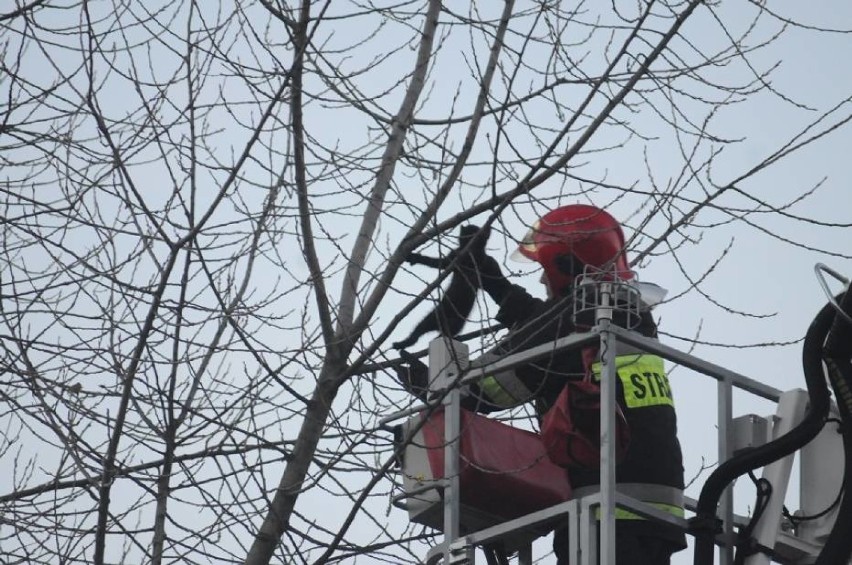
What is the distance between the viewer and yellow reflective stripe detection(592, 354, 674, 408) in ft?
21.2

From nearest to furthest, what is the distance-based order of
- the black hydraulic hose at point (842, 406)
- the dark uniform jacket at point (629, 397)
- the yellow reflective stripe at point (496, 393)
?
the black hydraulic hose at point (842, 406), the dark uniform jacket at point (629, 397), the yellow reflective stripe at point (496, 393)

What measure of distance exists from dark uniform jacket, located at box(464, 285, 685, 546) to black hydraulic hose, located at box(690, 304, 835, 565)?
8.7 inches

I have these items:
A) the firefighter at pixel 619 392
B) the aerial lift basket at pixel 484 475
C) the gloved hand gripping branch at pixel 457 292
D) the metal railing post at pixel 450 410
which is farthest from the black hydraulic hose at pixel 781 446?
the gloved hand gripping branch at pixel 457 292

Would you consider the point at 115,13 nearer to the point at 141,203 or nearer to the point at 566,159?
the point at 141,203

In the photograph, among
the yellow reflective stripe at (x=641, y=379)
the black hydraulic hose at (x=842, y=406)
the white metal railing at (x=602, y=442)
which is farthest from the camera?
the yellow reflective stripe at (x=641, y=379)

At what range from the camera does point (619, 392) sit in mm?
6500

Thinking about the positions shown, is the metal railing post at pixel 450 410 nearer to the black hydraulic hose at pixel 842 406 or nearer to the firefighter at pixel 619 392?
the firefighter at pixel 619 392

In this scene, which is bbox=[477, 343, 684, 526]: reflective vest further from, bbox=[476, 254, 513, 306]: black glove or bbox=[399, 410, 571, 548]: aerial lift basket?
bbox=[476, 254, 513, 306]: black glove

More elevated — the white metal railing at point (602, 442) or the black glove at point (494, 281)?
the black glove at point (494, 281)

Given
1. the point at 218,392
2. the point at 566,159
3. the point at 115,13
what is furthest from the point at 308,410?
the point at 115,13

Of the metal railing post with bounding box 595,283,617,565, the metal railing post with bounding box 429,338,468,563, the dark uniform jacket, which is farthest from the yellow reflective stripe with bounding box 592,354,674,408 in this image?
the metal railing post with bounding box 429,338,468,563

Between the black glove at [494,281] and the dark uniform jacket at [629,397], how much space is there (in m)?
0.27

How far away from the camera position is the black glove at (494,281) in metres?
7.01

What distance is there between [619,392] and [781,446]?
730 millimetres
